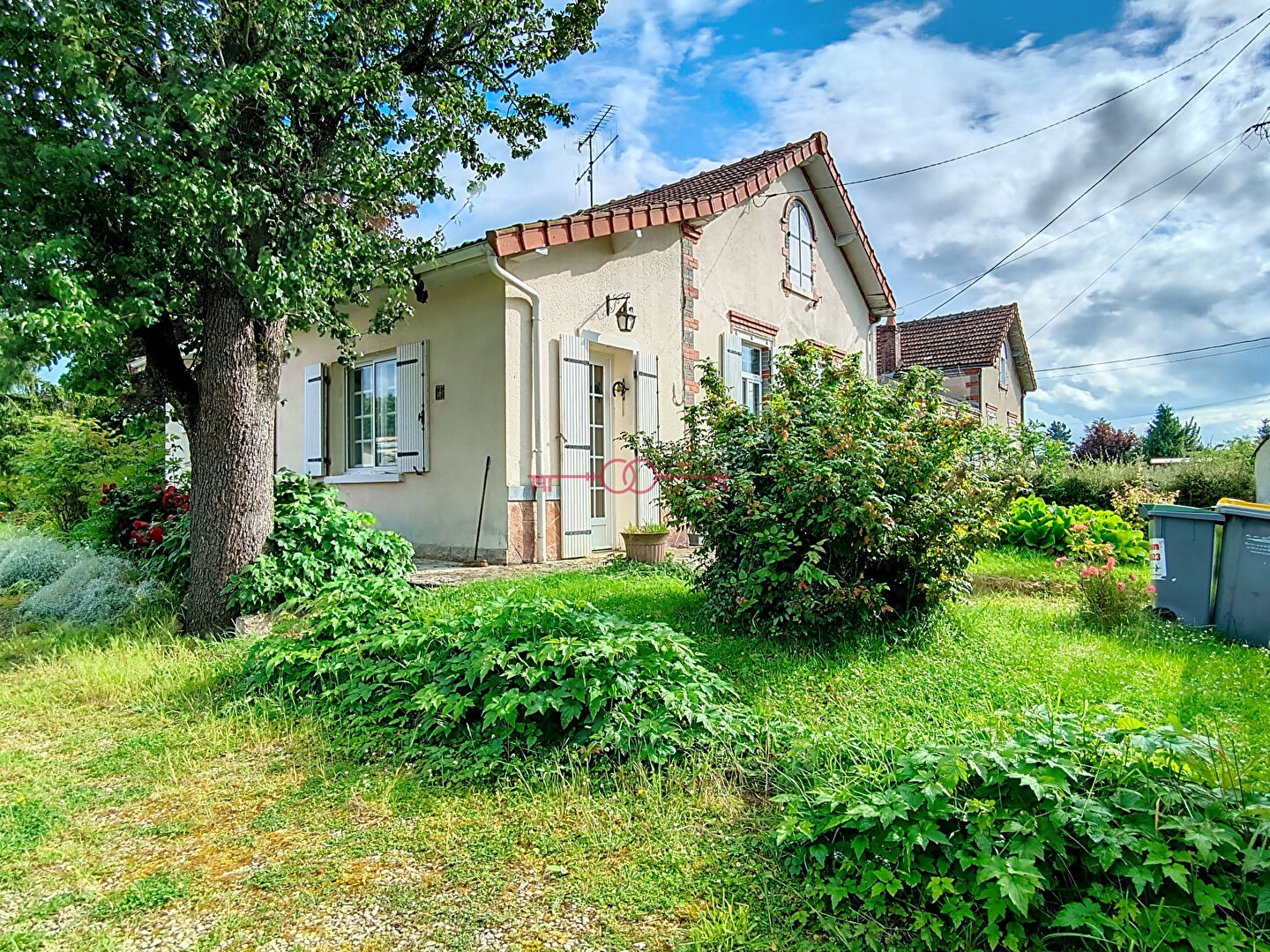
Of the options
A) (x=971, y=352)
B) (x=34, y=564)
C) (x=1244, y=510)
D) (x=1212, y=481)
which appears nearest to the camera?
(x=1244, y=510)

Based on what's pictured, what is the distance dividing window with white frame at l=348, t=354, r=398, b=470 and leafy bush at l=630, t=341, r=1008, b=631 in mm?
4686

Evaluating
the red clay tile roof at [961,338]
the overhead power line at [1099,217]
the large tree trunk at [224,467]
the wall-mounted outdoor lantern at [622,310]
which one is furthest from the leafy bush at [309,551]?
the red clay tile roof at [961,338]

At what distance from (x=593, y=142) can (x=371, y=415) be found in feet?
20.4

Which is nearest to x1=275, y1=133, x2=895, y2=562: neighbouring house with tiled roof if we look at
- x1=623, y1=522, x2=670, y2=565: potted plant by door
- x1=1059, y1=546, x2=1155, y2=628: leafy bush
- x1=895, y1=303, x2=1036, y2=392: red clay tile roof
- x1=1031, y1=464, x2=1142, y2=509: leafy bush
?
x1=623, y1=522, x2=670, y2=565: potted plant by door

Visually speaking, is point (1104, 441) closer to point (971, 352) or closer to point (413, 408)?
Result: point (971, 352)

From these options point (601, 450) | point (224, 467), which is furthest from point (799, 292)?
point (224, 467)

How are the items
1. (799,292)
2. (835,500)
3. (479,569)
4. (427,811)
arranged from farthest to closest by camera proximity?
(799,292) < (479,569) < (835,500) < (427,811)

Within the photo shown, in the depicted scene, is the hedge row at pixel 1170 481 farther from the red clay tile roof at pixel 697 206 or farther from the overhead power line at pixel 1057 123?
the overhead power line at pixel 1057 123

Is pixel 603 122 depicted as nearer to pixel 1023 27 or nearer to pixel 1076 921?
pixel 1023 27

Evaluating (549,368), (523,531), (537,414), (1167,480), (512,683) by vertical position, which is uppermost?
(549,368)

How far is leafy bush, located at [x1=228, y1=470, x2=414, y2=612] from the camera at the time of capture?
4707 millimetres

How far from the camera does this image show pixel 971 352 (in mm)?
19484

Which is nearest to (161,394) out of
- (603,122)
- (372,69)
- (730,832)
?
(372,69)

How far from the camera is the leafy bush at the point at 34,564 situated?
6656mm
